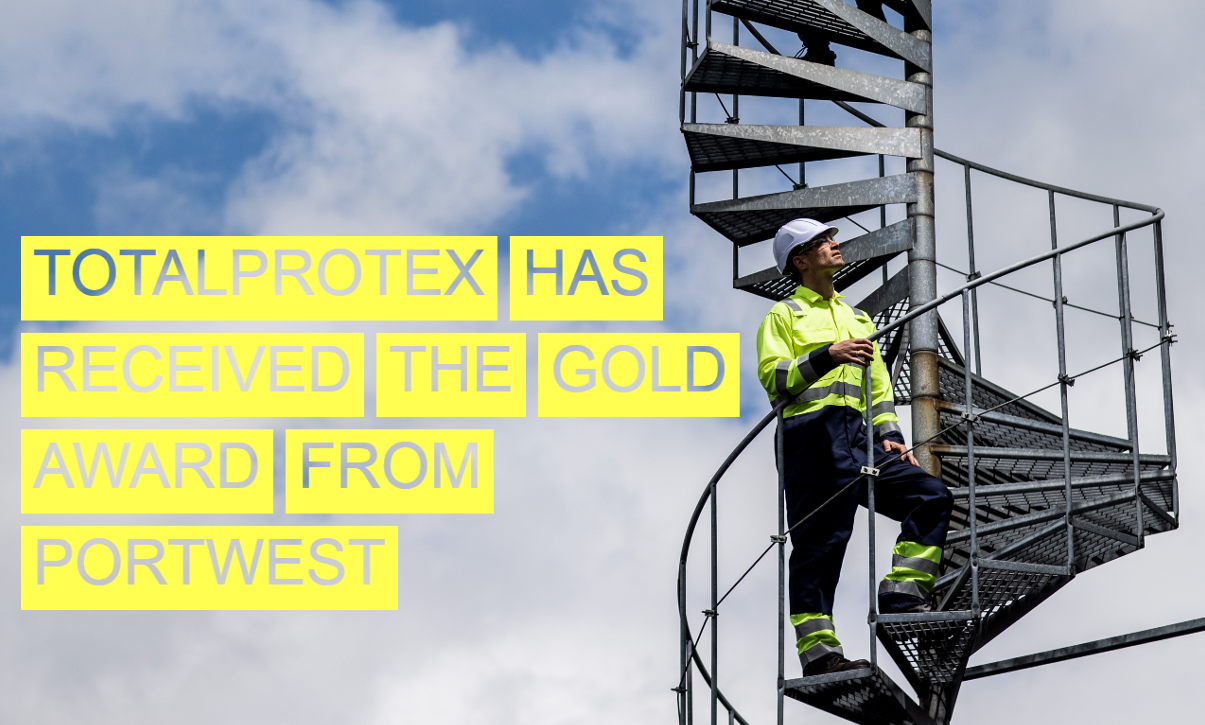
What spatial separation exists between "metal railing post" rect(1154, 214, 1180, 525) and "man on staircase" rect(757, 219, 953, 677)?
1243 millimetres

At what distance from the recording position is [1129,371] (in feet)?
24.0

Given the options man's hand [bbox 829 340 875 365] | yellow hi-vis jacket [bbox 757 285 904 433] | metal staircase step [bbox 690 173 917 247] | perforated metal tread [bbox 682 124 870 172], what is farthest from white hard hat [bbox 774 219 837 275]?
perforated metal tread [bbox 682 124 870 172]

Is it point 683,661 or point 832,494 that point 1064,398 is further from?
point 683,661

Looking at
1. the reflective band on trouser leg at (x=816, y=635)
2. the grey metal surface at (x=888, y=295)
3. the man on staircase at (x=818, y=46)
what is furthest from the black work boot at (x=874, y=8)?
the reflective band on trouser leg at (x=816, y=635)

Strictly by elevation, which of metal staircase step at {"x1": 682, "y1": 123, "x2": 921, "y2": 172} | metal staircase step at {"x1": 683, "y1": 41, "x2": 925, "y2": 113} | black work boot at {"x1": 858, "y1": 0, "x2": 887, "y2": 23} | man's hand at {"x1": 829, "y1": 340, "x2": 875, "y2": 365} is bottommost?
man's hand at {"x1": 829, "y1": 340, "x2": 875, "y2": 365}

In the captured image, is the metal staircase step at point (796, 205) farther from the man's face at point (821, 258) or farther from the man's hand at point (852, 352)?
the man's hand at point (852, 352)

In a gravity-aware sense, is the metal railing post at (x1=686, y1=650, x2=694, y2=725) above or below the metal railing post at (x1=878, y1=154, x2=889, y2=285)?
below

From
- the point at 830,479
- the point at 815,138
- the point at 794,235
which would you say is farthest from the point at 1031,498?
the point at 815,138

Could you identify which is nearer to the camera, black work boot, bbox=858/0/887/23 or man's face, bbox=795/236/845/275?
man's face, bbox=795/236/845/275

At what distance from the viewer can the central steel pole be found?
8891 millimetres

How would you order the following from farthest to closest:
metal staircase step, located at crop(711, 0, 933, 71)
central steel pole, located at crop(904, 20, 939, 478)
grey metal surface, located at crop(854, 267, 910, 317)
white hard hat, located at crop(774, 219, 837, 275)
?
metal staircase step, located at crop(711, 0, 933, 71) < grey metal surface, located at crop(854, 267, 910, 317) < central steel pole, located at crop(904, 20, 939, 478) < white hard hat, located at crop(774, 219, 837, 275)

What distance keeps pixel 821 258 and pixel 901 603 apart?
158 centimetres

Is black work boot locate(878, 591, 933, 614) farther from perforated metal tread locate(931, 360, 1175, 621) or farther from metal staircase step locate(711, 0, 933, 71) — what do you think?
metal staircase step locate(711, 0, 933, 71)

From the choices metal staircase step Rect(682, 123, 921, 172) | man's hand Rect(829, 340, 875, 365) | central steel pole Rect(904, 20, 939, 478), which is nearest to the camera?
man's hand Rect(829, 340, 875, 365)
